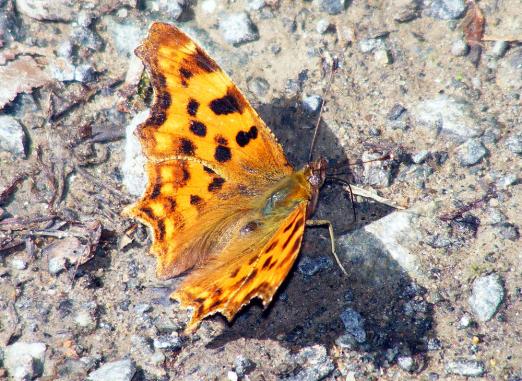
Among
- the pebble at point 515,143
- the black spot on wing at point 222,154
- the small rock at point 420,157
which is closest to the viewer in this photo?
the black spot on wing at point 222,154

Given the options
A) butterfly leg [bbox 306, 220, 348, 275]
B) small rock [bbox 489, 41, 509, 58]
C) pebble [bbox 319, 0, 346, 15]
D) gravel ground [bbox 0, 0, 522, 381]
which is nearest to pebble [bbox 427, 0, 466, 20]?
gravel ground [bbox 0, 0, 522, 381]

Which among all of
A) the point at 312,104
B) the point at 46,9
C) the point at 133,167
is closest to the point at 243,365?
the point at 133,167

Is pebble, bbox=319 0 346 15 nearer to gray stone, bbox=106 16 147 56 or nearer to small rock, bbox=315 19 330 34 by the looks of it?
small rock, bbox=315 19 330 34

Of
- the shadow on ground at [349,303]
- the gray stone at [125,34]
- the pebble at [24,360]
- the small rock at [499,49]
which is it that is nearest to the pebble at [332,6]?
the small rock at [499,49]

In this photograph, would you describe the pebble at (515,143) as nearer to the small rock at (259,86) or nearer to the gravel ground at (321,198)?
the gravel ground at (321,198)

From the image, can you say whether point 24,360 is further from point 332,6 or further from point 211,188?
point 332,6

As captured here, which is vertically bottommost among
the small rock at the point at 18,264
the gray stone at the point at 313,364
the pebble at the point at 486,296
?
the gray stone at the point at 313,364

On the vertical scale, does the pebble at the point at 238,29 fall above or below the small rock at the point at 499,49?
above

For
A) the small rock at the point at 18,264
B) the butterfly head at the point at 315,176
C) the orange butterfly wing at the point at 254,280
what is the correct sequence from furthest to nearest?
the small rock at the point at 18,264 < the butterfly head at the point at 315,176 < the orange butterfly wing at the point at 254,280
